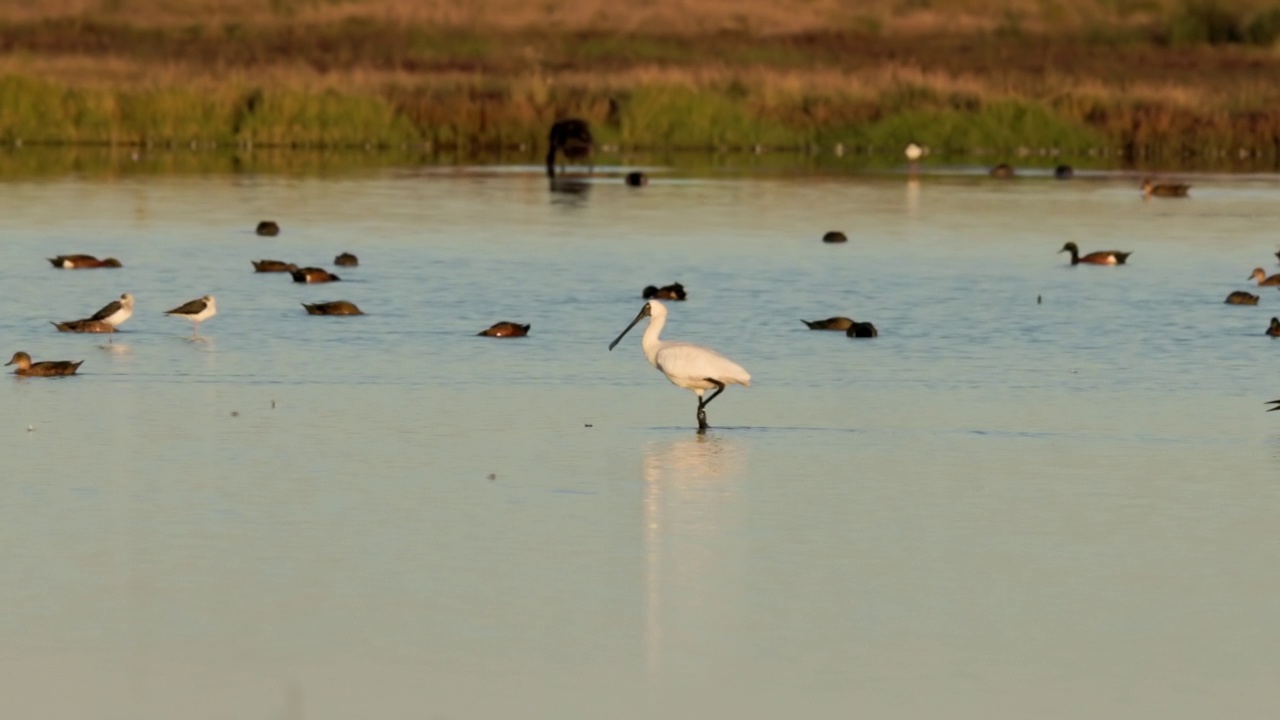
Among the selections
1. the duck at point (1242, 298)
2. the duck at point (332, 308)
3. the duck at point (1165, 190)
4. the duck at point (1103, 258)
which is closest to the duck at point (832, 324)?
the duck at point (332, 308)

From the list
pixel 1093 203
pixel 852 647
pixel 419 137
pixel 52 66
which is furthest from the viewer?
pixel 52 66

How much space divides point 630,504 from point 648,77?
42426mm

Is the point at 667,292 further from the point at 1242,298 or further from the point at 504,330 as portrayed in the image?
the point at 1242,298

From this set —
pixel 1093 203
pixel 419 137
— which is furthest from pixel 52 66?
pixel 1093 203

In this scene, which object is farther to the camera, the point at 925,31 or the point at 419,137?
the point at 925,31

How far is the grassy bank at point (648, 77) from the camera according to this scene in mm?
50250

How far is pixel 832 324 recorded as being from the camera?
794 inches

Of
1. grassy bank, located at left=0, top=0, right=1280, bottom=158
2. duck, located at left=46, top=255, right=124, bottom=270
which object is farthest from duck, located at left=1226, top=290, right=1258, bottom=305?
grassy bank, located at left=0, top=0, right=1280, bottom=158

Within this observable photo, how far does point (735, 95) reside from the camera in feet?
177

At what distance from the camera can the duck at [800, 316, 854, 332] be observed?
20.1m

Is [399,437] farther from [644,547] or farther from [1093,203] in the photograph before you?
[1093,203]

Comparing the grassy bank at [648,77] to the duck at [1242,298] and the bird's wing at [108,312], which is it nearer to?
the duck at [1242,298]

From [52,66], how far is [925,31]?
32.5 meters

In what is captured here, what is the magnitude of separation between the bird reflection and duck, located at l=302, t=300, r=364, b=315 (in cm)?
738
